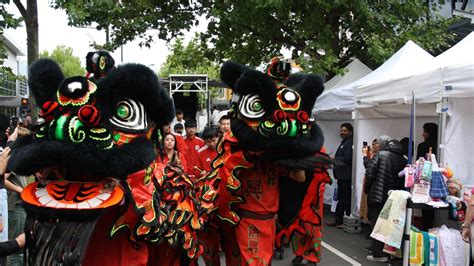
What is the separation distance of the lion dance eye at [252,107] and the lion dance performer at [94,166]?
90cm

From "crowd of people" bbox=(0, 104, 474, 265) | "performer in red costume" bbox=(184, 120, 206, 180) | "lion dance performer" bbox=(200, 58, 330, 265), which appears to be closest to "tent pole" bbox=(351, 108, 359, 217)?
"crowd of people" bbox=(0, 104, 474, 265)

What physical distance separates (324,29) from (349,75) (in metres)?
0.98

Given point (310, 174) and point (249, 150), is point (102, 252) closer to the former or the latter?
point (249, 150)

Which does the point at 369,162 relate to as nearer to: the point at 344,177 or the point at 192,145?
the point at 344,177

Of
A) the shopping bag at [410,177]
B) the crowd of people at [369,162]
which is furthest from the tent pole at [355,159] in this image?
the shopping bag at [410,177]

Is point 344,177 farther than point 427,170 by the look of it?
Yes

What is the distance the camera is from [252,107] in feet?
11.5

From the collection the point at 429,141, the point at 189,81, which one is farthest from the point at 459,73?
the point at 189,81

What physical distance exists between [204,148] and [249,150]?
303 cm

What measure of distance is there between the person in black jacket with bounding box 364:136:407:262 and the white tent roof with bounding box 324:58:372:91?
3.08 m

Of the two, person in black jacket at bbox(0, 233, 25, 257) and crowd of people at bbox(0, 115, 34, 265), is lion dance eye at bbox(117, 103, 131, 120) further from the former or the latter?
crowd of people at bbox(0, 115, 34, 265)

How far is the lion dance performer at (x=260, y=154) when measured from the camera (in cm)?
341

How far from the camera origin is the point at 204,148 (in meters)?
6.55

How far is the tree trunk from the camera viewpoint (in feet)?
21.3
